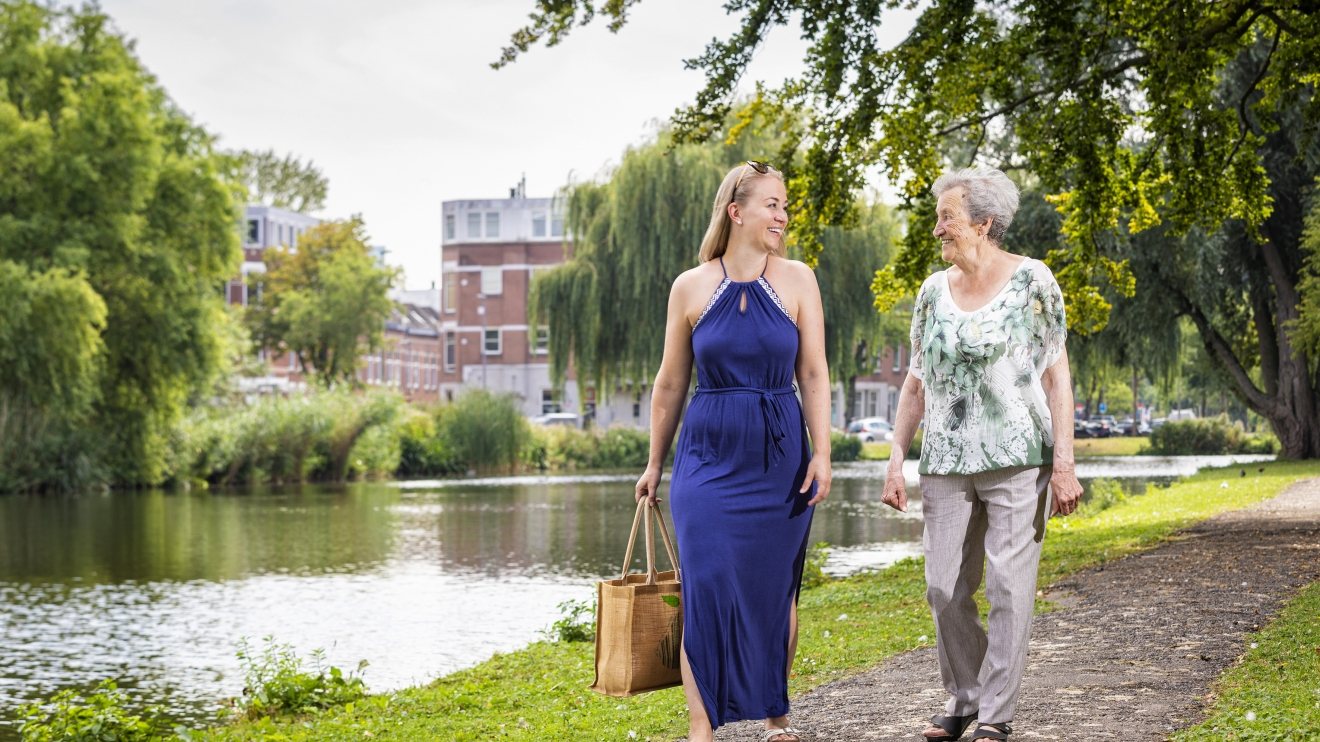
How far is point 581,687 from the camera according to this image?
368 inches

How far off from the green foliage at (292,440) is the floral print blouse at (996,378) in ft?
133

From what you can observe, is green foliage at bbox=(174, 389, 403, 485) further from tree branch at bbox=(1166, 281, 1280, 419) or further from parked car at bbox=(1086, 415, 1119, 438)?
parked car at bbox=(1086, 415, 1119, 438)

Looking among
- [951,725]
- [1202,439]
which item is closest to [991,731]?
[951,725]

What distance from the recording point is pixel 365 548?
77.1 feet

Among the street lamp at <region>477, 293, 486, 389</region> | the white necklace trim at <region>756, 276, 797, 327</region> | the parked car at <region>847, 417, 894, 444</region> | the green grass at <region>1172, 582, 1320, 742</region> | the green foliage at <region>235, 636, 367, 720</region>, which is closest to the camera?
the white necklace trim at <region>756, 276, 797, 327</region>

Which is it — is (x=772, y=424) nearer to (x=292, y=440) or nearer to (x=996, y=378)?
(x=996, y=378)

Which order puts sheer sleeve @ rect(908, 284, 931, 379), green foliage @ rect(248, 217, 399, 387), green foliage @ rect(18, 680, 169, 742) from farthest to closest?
green foliage @ rect(248, 217, 399, 387) → green foliage @ rect(18, 680, 169, 742) → sheer sleeve @ rect(908, 284, 931, 379)

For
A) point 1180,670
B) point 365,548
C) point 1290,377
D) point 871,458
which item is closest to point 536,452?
point 871,458

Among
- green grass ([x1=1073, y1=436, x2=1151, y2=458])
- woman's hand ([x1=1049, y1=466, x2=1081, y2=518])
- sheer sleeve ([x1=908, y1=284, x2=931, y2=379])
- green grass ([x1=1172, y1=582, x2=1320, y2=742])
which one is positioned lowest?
green grass ([x1=1073, y1=436, x2=1151, y2=458])

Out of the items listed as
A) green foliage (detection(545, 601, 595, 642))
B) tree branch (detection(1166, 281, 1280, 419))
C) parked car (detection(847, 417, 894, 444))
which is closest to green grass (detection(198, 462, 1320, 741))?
green foliage (detection(545, 601, 595, 642))

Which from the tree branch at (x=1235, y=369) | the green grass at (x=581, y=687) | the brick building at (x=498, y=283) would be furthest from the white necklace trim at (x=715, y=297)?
the brick building at (x=498, y=283)

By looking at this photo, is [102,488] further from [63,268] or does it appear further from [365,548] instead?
[365,548]

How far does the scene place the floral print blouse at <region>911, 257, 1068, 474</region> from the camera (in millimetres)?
5535

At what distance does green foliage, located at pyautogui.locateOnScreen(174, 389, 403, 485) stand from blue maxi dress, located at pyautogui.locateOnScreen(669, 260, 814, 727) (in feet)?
133
